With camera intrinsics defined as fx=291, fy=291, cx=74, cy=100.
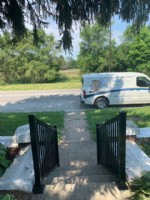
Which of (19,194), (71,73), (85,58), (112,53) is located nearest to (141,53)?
(112,53)

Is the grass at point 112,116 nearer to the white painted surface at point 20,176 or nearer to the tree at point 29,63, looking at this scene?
the white painted surface at point 20,176

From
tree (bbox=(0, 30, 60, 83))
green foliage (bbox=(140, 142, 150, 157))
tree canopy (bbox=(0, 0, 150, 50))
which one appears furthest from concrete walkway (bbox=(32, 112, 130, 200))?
tree (bbox=(0, 30, 60, 83))

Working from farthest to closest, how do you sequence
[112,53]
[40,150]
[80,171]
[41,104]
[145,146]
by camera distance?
[112,53] → [41,104] → [145,146] → [80,171] → [40,150]

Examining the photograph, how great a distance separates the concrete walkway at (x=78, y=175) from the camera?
3.80 metres

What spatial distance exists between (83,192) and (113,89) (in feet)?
36.2

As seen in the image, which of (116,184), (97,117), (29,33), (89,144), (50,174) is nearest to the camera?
(116,184)

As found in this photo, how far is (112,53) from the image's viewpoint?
3098 cm

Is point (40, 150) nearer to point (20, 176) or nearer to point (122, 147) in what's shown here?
point (20, 176)

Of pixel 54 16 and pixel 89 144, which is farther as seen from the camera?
pixel 89 144

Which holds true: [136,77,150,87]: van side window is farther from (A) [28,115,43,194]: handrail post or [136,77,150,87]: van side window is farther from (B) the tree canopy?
(A) [28,115,43,194]: handrail post

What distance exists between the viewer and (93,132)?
835 centimetres

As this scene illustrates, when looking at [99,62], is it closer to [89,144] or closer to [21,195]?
[89,144]

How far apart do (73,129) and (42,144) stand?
15.2 ft

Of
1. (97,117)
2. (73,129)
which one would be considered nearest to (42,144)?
(73,129)
